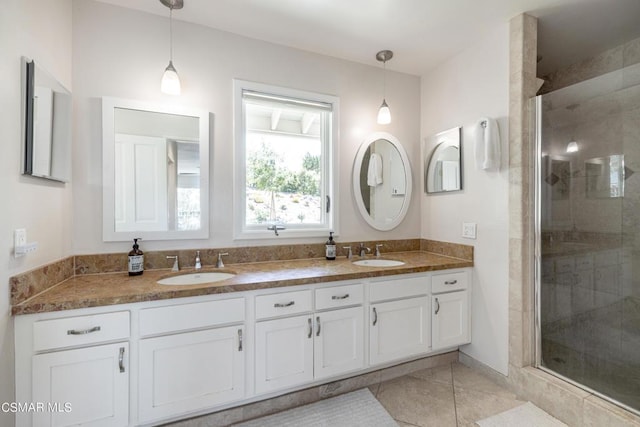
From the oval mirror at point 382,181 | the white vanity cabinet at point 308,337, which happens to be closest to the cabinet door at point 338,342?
the white vanity cabinet at point 308,337

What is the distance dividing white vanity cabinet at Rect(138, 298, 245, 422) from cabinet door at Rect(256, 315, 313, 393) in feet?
0.38

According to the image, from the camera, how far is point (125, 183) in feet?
6.19

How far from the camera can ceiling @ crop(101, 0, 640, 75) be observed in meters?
1.84

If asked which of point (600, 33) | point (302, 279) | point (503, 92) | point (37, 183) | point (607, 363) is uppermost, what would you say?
point (600, 33)

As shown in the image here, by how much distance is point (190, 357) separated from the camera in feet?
4.96

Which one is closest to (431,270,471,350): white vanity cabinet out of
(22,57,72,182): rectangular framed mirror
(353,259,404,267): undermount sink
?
(353,259,404,267): undermount sink

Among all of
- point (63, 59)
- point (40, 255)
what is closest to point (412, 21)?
point (63, 59)

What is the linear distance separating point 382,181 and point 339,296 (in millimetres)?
1262

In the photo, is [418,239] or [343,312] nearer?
[343,312]

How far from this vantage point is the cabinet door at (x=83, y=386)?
4.21 feet

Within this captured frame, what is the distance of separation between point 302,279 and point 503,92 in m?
1.94

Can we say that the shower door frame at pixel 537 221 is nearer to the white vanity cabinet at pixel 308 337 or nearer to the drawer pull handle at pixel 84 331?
the white vanity cabinet at pixel 308 337

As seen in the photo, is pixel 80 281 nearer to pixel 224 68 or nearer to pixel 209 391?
pixel 209 391

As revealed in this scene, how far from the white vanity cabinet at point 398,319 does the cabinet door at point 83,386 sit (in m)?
1.43
